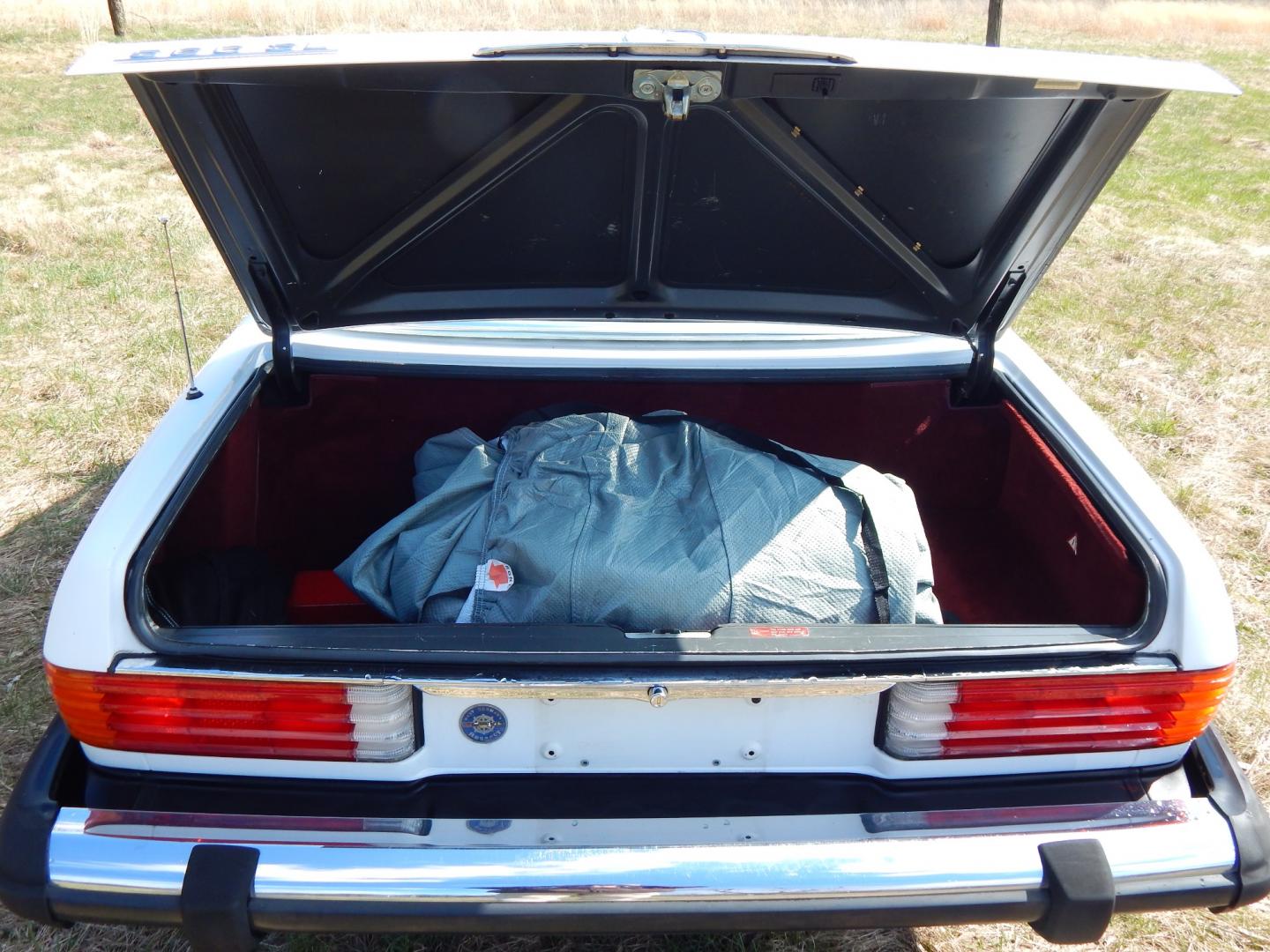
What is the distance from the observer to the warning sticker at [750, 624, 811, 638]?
1479 mm

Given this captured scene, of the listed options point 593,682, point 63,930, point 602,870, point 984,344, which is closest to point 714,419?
point 984,344

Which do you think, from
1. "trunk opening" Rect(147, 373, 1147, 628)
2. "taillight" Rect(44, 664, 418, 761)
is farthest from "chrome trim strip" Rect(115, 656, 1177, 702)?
"trunk opening" Rect(147, 373, 1147, 628)

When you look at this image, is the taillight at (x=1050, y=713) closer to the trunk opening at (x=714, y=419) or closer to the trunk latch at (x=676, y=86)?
the trunk opening at (x=714, y=419)

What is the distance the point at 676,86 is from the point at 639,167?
467 millimetres

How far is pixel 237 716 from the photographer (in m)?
1.47

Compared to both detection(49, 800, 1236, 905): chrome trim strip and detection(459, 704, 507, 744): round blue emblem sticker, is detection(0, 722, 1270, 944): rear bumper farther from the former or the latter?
detection(459, 704, 507, 744): round blue emblem sticker

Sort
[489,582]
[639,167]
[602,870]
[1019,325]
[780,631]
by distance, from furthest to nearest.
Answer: [1019,325] < [639,167] < [489,582] < [780,631] < [602,870]

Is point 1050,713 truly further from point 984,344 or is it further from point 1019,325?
point 1019,325

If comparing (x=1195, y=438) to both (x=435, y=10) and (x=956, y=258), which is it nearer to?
(x=956, y=258)

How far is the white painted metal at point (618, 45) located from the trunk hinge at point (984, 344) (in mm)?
653

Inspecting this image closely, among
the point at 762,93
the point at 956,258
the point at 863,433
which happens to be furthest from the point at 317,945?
the point at 956,258

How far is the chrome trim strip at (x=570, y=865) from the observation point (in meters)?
1.38

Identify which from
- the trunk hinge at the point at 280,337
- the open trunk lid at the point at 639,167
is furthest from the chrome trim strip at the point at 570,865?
the open trunk lid at the point at 639,167

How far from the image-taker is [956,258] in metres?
2.17
